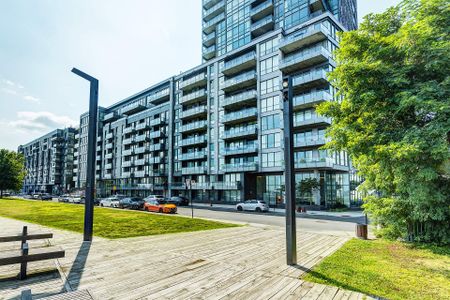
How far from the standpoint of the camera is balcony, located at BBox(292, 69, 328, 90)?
114ft

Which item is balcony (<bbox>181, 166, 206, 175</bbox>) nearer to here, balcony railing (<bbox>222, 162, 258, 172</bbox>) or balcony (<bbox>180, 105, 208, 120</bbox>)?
balcony railing (<bbox>222, 162, 258, 172</bbox>)

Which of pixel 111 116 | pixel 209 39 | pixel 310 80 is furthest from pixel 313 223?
pixel 111 116

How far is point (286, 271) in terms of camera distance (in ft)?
21.2

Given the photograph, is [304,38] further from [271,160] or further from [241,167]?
[241,167]

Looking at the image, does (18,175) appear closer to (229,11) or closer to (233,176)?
(233,176)

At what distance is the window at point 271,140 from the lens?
1540 inches

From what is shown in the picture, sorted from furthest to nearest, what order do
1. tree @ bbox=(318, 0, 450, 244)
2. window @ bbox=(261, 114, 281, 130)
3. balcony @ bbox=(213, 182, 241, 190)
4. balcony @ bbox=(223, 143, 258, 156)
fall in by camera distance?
balcony @ bbox=(213, 182, 241, 190), balcony @ bbox=(223, 143, 258, 156), window @ bbox=(261, 114, 281, 130), tree @ bbox=(318, 0, 450, 244)

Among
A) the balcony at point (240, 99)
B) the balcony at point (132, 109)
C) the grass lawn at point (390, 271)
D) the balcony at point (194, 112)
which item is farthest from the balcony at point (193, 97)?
the grass lawn at point (390, 271)

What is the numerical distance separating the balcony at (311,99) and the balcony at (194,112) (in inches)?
793

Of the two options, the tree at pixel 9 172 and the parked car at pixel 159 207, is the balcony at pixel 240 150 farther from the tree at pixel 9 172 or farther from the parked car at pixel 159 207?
the tree at pixel 9 172

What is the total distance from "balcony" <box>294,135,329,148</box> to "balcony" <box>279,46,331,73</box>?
11.1 meters

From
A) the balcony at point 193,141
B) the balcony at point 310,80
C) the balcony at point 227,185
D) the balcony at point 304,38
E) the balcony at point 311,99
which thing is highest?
the balcony at point 304,38

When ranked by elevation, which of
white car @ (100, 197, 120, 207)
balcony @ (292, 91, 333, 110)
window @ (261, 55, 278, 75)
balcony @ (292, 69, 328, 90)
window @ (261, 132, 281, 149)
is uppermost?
window @ (261, 55, 278, 75)

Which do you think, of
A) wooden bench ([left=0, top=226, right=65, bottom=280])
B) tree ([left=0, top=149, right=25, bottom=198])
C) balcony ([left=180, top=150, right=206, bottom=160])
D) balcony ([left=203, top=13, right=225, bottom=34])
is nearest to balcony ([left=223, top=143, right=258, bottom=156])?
balcony ([left=180, top=150, right=206, bottom=160])
